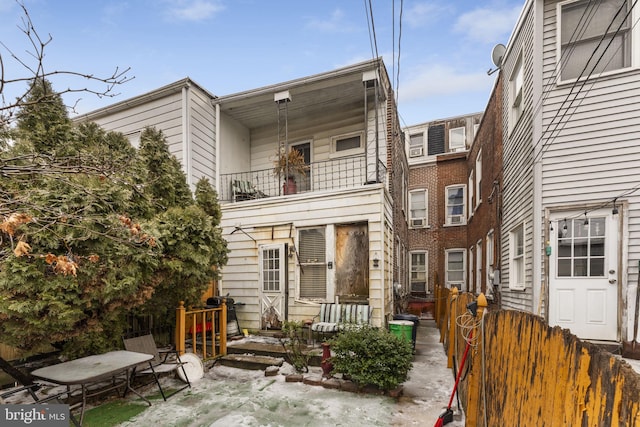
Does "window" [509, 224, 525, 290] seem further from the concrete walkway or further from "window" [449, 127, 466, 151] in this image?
"window" [449, 127, 466, 151]

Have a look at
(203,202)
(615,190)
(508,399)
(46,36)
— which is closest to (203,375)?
(203,202)

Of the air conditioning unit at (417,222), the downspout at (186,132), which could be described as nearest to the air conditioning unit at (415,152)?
the air conditioning unit at (417,222)

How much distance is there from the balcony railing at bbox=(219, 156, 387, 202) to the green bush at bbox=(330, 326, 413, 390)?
13.9 ft

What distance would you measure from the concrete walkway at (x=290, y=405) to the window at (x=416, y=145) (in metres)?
13.5

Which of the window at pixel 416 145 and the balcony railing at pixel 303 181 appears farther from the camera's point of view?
the window at pixel 416 145

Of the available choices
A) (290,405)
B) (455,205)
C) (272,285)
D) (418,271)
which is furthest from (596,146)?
(418,271)

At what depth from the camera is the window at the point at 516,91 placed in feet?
23.2

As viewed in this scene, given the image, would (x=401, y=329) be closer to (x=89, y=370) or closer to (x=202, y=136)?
(x=89, y=370)

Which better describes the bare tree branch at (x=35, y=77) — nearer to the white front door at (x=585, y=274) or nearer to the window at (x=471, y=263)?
the white front door at (x=585, y=274)

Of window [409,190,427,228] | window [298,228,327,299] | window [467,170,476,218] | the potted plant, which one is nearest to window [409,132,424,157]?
window [409,190,427,228]

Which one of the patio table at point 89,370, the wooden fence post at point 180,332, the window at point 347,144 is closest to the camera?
the patio table at point 89,370

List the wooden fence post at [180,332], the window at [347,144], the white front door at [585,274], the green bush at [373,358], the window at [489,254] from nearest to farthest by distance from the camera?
the green bush at [373,358] → the wooden fence post at [180,332] → the white front door at [585,274] → the window at [347,144] → the window at [489,254]

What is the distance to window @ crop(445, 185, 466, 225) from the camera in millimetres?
14328

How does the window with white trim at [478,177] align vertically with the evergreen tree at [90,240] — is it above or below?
above
